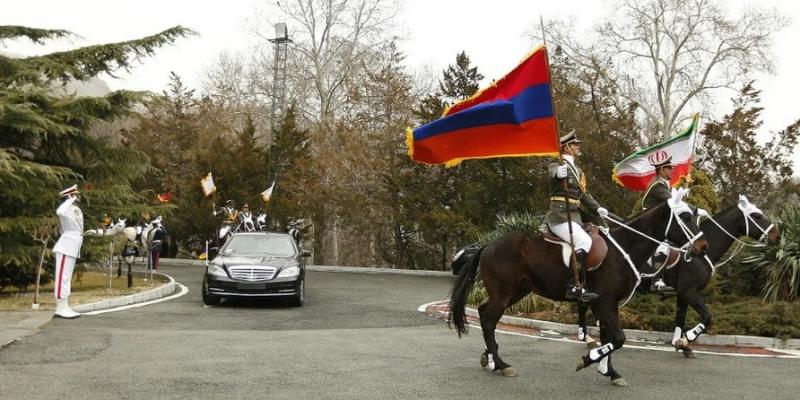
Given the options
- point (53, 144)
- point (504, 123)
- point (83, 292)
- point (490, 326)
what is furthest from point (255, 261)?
point (504, 123)

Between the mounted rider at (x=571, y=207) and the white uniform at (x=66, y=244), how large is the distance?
8.09 metres

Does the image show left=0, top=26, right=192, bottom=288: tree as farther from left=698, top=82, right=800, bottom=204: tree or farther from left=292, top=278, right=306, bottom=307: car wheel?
left=698, top=82, right=800, bottom=204: tree

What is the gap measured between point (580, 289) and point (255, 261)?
8.13 m

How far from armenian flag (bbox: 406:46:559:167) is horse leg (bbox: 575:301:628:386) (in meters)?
1.87

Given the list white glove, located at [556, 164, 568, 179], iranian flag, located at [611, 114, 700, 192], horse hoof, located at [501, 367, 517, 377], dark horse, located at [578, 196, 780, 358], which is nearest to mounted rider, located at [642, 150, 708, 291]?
dark horse, located at [578, 196, 780, 358]

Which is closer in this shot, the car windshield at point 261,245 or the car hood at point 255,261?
the car hood at point 255,261

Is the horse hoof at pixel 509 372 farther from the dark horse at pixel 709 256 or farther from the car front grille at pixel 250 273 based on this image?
the car front grille at pixel 250 273

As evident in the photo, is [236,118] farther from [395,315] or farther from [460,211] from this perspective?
[395,315]

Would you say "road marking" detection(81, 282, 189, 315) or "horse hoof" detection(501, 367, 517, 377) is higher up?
"road marking" detection(81, 282, 189, 315)

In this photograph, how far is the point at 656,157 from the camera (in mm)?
13883

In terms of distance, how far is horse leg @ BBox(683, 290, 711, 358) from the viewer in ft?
30.7

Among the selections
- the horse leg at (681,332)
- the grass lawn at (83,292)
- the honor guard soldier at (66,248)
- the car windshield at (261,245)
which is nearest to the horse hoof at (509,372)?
the horse leg at (681,332)

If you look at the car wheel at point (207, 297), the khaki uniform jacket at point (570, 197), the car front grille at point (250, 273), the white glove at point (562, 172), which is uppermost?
the white glove at point (562, 172)

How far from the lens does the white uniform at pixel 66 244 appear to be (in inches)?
471
